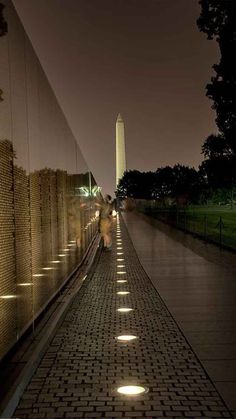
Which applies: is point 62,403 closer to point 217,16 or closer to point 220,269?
point 220,269

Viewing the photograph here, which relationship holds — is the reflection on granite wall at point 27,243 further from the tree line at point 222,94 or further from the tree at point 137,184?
the tree at point 137,184

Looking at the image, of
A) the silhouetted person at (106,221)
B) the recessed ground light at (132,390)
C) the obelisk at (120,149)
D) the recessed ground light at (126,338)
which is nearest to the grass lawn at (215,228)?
→ the silhouetted person at (106,221)

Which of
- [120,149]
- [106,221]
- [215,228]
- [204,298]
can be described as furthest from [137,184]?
[204,298]

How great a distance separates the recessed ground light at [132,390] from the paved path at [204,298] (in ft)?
2.34

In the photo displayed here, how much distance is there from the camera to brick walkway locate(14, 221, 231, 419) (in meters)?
5.62

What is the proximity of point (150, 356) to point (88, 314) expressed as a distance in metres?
3.23

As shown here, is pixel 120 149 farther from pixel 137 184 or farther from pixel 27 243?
pixel 27 243

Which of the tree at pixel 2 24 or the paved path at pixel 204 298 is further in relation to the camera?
the paved path at pixel 204 298

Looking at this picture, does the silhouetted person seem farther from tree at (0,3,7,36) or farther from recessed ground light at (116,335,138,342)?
tree at (0,3,7,36)

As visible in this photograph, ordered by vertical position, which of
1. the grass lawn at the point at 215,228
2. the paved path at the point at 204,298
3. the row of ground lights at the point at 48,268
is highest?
the row of ground lights at the point at 48,268

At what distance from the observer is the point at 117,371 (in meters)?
6.93

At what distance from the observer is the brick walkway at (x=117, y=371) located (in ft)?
18.5

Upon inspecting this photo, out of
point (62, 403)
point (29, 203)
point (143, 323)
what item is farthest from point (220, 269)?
point (62, 403)

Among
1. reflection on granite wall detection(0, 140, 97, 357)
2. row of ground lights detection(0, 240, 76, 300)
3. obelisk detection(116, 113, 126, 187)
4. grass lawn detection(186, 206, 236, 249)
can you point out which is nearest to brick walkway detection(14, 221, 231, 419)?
reflection on granite wall detection(0, 140, 97, 357)
